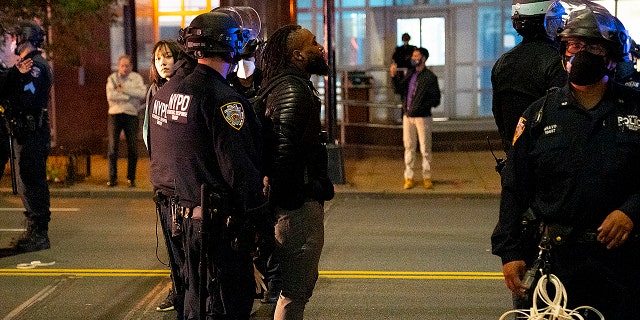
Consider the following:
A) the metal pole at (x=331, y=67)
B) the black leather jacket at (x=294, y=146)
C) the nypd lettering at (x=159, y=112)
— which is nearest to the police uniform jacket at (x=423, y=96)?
the metal pole at (x=331, y=67)

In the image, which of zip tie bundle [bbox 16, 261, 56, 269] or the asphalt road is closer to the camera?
the asphalt road

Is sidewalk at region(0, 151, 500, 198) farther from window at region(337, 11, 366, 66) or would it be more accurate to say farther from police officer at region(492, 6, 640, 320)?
police officer at region(492, 6, 640, 320)

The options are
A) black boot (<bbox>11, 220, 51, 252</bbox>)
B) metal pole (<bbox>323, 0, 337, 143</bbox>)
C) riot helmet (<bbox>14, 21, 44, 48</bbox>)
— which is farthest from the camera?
metal pole (<bbox>323, 0, 337, 143</bbox>)

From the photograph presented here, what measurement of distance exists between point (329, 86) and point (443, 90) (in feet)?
22.5

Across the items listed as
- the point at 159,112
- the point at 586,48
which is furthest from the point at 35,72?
the point at 586,48

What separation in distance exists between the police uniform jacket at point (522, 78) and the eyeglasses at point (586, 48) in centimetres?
134

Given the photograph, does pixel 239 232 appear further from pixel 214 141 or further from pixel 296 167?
pixel 296 167

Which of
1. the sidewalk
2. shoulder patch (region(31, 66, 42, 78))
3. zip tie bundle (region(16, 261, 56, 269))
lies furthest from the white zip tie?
the sidewalk

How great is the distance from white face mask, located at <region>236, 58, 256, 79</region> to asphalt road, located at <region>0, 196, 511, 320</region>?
1395 mm

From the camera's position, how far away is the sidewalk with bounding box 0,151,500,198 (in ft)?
42.4

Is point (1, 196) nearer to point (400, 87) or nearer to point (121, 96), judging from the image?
point (121, 96)

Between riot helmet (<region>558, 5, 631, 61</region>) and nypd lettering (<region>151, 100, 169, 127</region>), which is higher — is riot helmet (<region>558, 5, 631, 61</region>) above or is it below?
above

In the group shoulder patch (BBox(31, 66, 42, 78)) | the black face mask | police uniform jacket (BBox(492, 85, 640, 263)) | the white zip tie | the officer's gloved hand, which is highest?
shoulder patch (BBox(31, 66, 42, 78))

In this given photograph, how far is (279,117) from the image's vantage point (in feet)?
16.3
